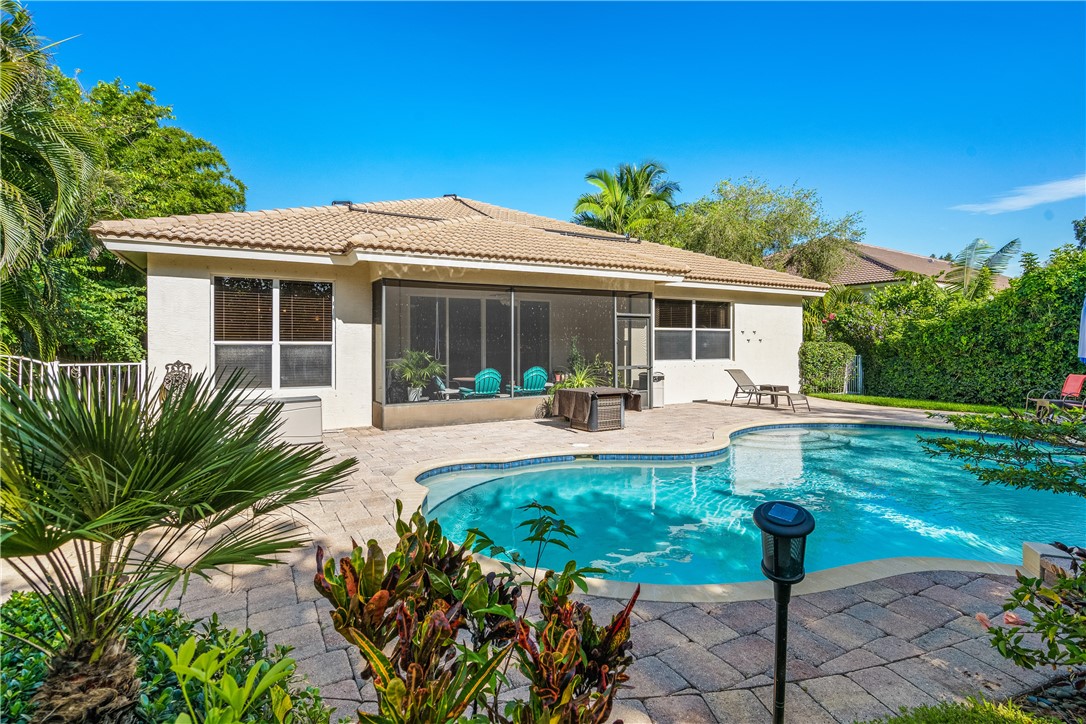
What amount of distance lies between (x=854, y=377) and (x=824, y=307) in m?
3.70

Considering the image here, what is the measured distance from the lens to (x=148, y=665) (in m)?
2.43

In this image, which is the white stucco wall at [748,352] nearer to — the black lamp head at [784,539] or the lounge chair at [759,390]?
the lounge chair at [759,390]

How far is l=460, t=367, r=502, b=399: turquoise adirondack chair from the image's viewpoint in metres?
12.9

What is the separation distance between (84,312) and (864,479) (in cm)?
1917

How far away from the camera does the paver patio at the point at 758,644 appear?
2.82 metres

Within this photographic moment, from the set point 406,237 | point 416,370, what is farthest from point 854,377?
point 406,237

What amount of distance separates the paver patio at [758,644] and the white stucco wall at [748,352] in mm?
11785

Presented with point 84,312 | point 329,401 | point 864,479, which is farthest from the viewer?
point 84,312

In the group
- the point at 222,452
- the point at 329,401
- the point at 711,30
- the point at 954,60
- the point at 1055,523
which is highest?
the point at 711,30

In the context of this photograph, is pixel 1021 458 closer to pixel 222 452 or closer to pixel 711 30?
pixel 222 452

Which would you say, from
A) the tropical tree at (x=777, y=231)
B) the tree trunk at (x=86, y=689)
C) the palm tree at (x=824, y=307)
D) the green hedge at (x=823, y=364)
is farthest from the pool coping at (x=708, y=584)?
the tropical tree at (x=777, y=231)

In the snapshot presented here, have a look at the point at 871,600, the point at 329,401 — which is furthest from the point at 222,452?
the point at 329,401

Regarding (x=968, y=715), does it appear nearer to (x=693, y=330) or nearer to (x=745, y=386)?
(x=745, y=386)

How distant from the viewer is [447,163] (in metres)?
23.4
